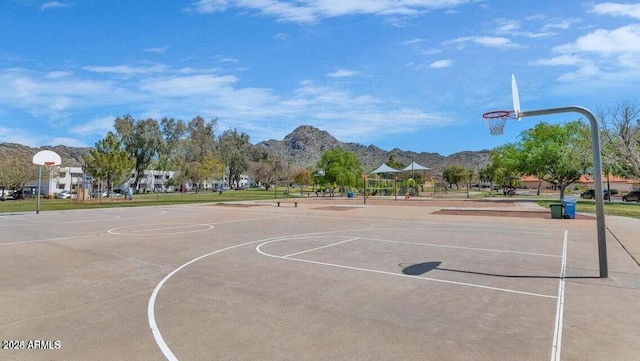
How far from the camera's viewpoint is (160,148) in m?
87.9

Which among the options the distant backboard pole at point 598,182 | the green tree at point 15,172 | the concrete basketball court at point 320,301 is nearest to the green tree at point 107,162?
the green tree at point 15,172

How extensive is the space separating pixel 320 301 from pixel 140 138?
88.6 meters

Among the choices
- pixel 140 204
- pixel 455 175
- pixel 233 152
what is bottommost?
pixel 140 204

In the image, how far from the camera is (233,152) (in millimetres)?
110750

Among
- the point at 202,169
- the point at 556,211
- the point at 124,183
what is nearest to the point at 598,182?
the point at 556,211

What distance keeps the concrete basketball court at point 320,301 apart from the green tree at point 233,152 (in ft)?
325

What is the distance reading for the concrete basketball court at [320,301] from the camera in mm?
4527

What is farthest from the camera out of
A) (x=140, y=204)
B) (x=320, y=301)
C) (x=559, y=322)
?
(x=140, y=204)

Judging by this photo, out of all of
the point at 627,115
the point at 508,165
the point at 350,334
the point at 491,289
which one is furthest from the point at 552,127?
the point at 350,334

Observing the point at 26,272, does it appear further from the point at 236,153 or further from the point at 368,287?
the point at 236,153

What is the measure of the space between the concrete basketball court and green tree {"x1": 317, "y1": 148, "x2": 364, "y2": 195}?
48647 millimetres

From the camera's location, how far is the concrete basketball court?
453 cm

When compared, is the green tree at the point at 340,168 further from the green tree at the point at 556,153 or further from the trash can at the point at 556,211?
the trash can at the point at 556,211

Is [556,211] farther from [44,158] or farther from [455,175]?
[455,175]
